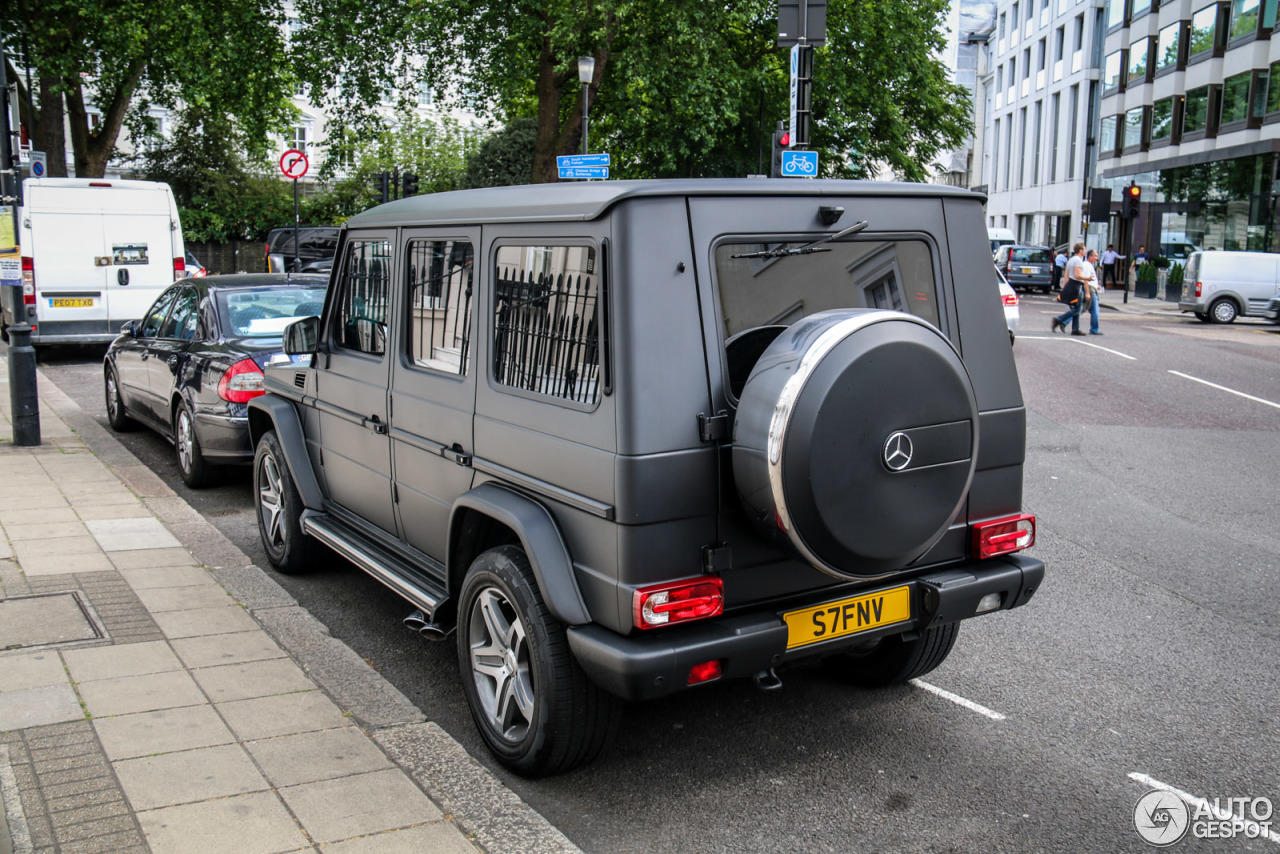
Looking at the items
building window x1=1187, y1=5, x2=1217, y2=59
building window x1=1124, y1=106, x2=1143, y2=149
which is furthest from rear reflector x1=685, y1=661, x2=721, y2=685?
building window x1=1124, y1=106, x2=1143, y2=149

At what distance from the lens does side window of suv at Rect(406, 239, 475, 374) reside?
172 inches

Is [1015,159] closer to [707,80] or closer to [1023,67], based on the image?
[1023,67]

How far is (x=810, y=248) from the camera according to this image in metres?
3.78

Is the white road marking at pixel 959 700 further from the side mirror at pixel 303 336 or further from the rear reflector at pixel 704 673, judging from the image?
the side mirror at pixel 303 336

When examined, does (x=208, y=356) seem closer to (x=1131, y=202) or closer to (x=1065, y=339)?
(x=1065, y=339)

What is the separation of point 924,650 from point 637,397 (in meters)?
1.95

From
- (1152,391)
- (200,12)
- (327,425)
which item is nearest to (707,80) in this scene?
(200,12)

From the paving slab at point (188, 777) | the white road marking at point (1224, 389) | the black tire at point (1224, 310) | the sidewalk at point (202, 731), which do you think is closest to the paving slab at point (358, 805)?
the sidewalk at point (202, 731)

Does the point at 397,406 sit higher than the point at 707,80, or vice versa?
the point at 707,80

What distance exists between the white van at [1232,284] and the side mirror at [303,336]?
26651 millimetres

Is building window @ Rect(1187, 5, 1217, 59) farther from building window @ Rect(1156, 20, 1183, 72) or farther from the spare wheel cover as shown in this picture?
the spare wheel cover

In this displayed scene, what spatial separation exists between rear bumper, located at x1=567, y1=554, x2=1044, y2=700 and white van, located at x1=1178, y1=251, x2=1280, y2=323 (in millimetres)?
26951

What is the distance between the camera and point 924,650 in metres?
4.61

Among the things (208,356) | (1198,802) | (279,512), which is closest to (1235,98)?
(208,356)
